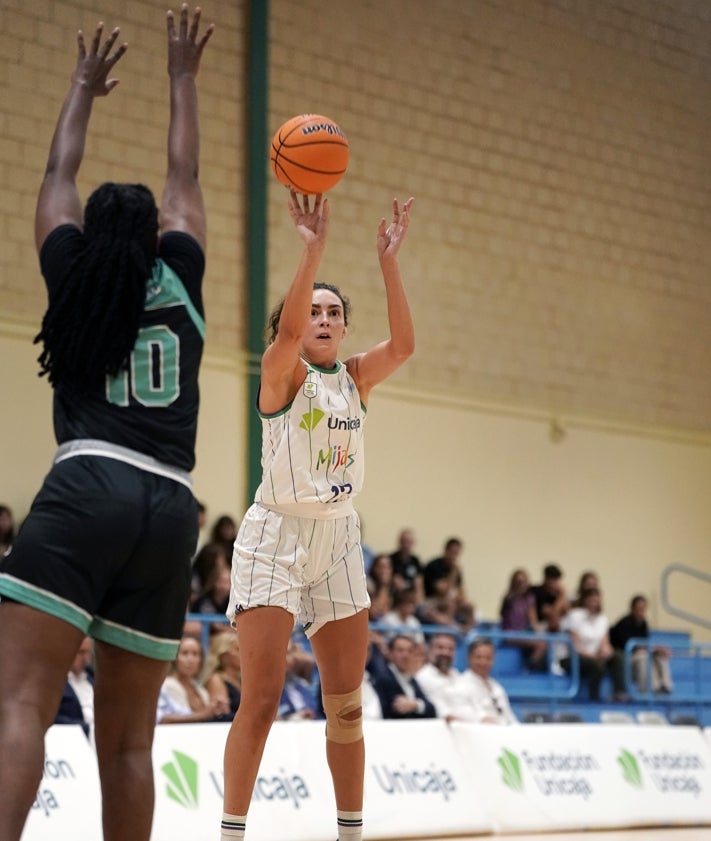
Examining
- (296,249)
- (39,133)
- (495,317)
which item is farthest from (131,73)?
(495,317)

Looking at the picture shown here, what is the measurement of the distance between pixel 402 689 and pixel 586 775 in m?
1.60

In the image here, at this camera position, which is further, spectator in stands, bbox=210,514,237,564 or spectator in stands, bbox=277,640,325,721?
spectator in stands, bbox=210,514,237,564

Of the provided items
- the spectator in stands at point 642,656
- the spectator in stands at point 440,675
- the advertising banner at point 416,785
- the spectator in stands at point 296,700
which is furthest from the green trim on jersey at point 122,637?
the spectator in stands at point 642,656

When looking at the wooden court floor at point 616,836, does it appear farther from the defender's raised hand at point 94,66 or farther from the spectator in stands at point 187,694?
the defender's raised hand at point 94,66

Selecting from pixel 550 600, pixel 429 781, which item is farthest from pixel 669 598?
pixel 429 781

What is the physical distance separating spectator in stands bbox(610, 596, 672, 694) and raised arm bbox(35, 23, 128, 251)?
36.4 feet

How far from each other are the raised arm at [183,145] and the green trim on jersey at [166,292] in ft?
0.55

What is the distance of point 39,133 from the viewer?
12047 mm

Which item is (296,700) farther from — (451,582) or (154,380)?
(154,380)

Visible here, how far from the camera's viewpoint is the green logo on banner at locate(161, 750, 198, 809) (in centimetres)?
686

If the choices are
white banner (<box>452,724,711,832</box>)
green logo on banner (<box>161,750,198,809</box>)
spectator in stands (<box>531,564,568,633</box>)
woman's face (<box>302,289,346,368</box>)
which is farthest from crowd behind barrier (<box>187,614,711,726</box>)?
woman's face (<box>302,289,346,368</box>)

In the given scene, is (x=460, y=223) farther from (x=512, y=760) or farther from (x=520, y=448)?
(x=512, y=760)

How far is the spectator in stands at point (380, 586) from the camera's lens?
12.2 meters

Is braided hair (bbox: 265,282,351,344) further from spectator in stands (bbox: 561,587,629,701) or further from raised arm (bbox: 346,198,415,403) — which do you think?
spectator in stands (bbox: 561,587,629,701)
